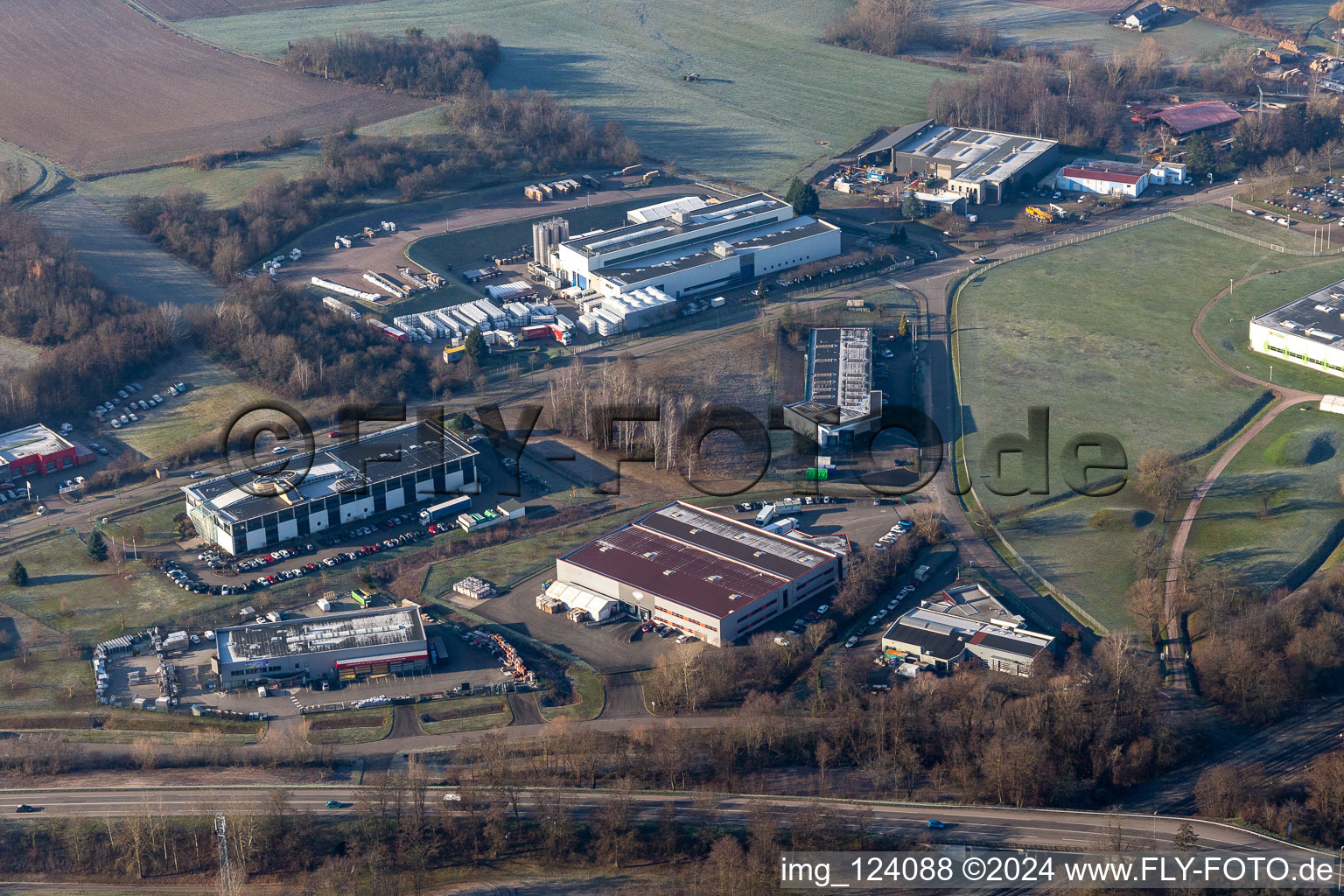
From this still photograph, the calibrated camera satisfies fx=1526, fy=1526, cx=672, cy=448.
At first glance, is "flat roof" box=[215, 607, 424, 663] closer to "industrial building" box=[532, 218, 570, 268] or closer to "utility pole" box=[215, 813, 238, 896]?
"utility pole" box=[215, 813, 238, 896]

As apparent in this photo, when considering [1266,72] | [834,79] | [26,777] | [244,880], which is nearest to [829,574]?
[244,880]

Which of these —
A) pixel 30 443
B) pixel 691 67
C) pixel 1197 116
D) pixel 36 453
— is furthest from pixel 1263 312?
pixel 30 443

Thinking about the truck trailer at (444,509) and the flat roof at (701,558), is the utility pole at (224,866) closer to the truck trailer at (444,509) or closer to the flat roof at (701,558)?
the flat roof at (701,558)

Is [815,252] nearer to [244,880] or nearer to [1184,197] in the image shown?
[1184,197]

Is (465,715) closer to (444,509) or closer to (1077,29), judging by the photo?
(444,509)

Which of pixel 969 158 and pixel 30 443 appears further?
pixel 969 158
